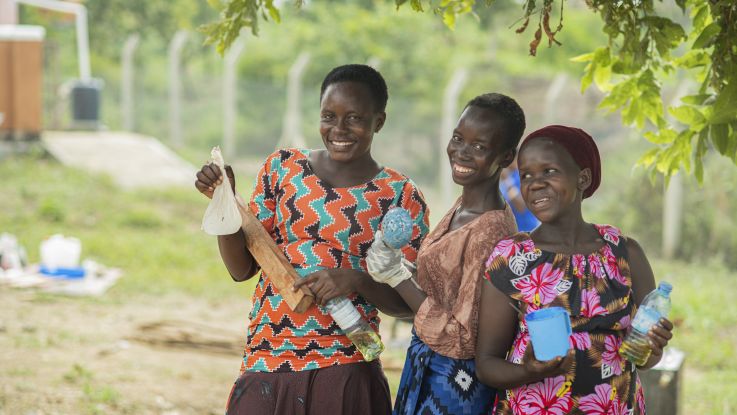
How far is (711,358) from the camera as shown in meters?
6.85

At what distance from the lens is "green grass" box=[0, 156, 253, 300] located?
886 centimetres

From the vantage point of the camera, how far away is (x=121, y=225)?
10.7 metres

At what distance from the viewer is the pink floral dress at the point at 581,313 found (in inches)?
95.9

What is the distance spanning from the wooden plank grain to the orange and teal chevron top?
59mm

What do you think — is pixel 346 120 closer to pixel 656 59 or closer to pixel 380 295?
pixel 380 295

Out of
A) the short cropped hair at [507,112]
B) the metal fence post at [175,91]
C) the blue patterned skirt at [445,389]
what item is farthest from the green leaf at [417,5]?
the metal fence post at [175,91]

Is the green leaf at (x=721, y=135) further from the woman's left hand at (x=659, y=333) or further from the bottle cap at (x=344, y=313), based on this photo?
the bottle cap at (x=344, y=313)

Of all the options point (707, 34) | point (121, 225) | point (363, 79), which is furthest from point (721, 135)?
point (121, 225)

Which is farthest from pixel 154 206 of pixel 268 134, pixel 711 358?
pixel 711 358

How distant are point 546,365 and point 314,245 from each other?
0.86 metres

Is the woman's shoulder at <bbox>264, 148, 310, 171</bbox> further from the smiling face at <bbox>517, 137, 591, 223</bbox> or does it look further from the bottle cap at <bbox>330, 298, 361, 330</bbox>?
the smiling face at <bbox>517, 137, 591, 223</bbox>

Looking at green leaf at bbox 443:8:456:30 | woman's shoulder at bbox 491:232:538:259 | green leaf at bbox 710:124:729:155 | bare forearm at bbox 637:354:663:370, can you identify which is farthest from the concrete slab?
bare forearm at bbox 637:354:663:370

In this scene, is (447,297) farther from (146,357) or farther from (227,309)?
(227,309)

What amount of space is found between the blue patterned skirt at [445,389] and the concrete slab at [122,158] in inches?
396
